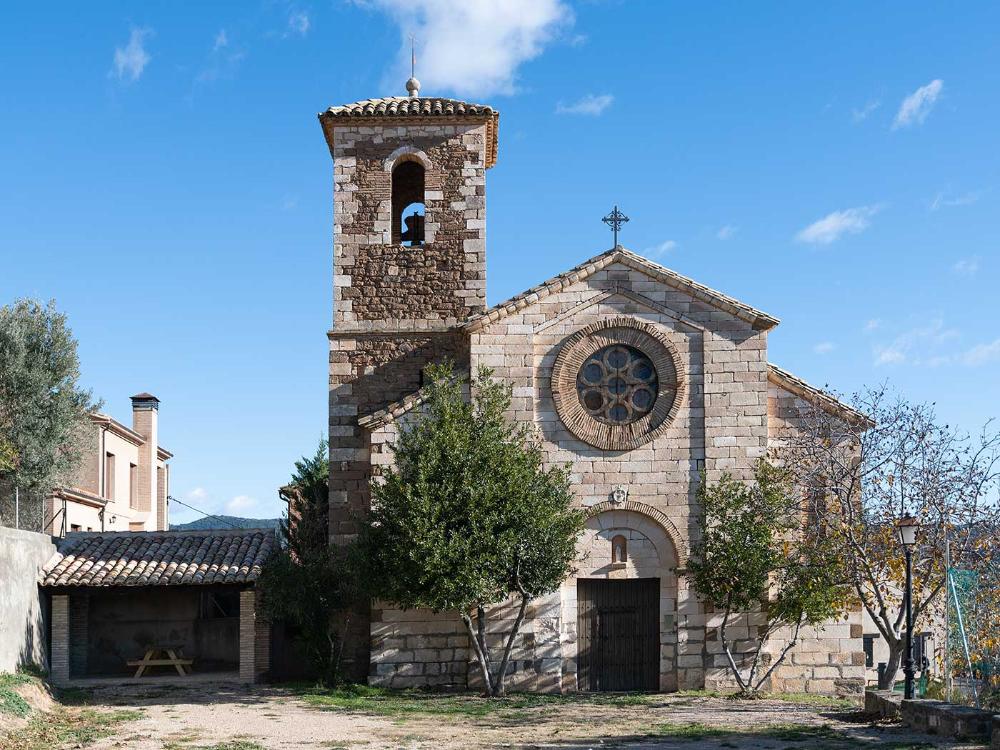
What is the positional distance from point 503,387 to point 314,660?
6490mm

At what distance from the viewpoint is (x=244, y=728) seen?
16828mm

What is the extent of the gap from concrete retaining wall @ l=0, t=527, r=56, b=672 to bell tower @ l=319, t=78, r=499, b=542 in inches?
232

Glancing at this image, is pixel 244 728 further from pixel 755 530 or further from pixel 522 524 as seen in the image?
pixel 755 530

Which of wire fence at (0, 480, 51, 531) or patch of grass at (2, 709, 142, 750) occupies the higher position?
wire fence at (0, 480, 51, 531)

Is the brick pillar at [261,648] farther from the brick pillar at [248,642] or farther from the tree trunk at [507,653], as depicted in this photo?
the tree trunk at [507,653]

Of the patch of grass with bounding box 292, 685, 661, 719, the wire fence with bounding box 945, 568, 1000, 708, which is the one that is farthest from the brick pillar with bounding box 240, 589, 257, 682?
the wire fence with bounding box 945, 568, 1000, 708

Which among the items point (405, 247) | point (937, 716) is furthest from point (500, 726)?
point (405, 247)

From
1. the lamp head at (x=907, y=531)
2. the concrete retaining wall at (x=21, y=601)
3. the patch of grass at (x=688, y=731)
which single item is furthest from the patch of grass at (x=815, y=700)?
the concrete retaining wall at (x=21, y=601)

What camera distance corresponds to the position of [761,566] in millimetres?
20375

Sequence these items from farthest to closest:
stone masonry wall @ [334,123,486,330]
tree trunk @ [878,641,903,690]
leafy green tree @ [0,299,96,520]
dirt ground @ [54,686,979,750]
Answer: leafy green tree @ [0,299,96,520] < stone masonry wall @ [334,123,486,330] < tree trunk @ [878,641,903,690] < dirt ground @ [54,686,979,750]

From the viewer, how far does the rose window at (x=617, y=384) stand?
862 inches

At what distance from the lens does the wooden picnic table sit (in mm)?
24484

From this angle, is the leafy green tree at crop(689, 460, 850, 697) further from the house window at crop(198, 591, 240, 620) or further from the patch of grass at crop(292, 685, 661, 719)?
the house window at crop(198, 591, 240, 620)

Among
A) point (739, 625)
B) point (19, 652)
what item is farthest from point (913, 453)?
point (19, 652)
